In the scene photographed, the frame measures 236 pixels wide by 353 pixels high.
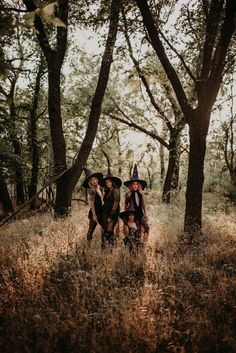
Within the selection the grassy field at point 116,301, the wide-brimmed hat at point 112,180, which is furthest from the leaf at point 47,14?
the wide-brimmed hat at point 112,180

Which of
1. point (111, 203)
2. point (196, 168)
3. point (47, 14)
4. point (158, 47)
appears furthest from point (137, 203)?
point (47, 14)

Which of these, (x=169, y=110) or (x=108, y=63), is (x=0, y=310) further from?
(x=169, y=110)

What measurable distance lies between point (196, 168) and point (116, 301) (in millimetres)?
4941

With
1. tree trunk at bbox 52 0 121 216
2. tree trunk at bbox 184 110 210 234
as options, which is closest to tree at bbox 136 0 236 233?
tree trunk at bbox 184 110 210 234

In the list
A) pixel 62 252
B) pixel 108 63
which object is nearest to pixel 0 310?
pixel 62 252

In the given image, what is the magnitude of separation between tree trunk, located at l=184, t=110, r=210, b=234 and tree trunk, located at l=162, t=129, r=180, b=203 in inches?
300

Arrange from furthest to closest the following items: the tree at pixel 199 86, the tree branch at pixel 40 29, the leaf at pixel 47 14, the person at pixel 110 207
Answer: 1. the tree branch at pixel 40 29
2. the tree at pixel 199 86
3. the person at pixel 110 207
4. the leaf at pixel 47 14

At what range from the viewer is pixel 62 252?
665 centimetres

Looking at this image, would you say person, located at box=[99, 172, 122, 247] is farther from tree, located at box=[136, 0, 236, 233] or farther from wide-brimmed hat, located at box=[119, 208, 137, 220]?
tree, located at box=[136, 0, 236, 233]

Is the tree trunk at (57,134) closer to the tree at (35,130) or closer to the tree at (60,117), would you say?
the tree at (60,117)

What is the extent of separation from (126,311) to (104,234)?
374 centimetres

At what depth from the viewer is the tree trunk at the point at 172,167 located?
16.4 meters

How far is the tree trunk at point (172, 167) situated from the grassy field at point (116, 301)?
974cm

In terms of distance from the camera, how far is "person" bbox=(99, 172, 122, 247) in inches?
300
